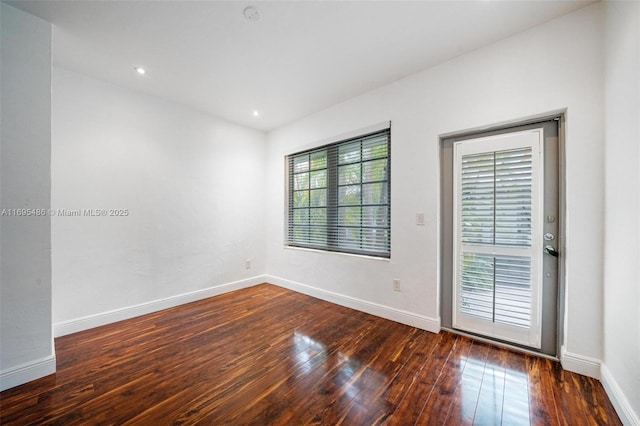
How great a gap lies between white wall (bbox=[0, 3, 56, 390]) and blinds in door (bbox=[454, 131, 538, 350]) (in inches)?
137

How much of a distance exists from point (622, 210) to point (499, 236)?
0.77m

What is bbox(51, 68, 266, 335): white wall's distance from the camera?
2488 mm

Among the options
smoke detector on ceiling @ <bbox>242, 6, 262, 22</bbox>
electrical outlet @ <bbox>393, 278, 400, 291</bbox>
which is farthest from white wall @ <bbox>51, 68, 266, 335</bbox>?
electrical outlet @ <bbox>393, 278, 400, 291</bbox>

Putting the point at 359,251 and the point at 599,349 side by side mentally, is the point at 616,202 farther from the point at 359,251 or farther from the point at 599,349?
the point at 359,251

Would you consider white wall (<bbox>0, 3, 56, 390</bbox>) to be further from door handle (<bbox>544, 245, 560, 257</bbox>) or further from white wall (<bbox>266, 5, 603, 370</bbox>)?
door handle (<bbox>544, 245, 560, 257</bbox>)

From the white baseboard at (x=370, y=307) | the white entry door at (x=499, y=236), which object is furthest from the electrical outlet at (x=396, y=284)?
the white entry door at (x=499, y=236)

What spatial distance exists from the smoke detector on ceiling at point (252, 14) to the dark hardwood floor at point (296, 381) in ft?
8.74

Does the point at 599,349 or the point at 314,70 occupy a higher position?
the point at 314,70

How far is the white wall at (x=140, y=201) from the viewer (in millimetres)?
2488

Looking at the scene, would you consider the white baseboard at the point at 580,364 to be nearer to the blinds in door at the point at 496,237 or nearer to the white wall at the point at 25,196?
the blinds in door at the point at 496,237

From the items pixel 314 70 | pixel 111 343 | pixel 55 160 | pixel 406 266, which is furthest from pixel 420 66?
pixel 111 343

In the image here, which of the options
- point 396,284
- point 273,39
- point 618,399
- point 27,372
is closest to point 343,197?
point 396,284

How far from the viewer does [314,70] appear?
100.0 inches

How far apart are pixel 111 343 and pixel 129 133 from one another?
2.23 m
